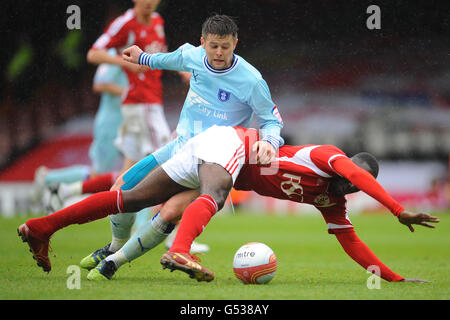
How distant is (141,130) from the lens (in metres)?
7.50

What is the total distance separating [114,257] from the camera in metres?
4.39

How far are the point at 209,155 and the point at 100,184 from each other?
240cm

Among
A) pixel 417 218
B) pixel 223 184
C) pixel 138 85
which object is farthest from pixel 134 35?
pixel 417 218

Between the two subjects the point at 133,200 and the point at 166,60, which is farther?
the point at 166,60

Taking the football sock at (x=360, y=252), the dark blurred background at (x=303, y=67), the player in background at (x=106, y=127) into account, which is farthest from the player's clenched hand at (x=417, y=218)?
the player in background at (x=106, y=127)

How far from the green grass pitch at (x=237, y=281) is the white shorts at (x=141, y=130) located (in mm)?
1129

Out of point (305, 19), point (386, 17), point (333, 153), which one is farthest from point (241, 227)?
point (333, 153)

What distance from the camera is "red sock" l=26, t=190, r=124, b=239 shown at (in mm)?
→ 4168

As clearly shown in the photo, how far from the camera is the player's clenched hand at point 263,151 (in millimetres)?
4105

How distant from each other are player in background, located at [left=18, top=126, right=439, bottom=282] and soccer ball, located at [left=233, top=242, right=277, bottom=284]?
433mm

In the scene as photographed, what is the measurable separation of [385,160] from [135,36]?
10760mm

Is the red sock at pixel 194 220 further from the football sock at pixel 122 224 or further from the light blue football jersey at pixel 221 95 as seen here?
the football sock at pixel 122 224

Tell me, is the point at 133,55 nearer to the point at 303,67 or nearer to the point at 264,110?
the point at 264,110

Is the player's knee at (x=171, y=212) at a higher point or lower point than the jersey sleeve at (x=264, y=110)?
lower
